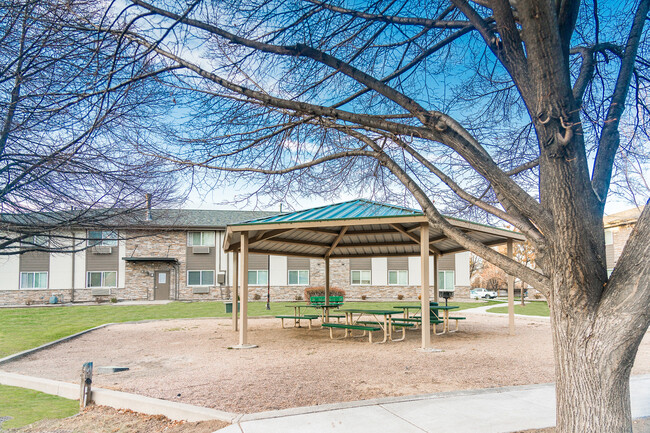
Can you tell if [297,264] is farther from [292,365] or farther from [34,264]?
[292,365]

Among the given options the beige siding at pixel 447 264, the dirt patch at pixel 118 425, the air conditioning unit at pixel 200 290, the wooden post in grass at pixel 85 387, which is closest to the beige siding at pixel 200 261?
the air conditioning unit at pixel 200 290

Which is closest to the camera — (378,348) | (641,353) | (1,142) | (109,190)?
(1,142)

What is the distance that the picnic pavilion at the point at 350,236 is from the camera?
11055 millimetres

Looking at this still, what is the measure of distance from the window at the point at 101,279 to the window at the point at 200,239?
609 cm

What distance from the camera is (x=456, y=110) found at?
21.2ft

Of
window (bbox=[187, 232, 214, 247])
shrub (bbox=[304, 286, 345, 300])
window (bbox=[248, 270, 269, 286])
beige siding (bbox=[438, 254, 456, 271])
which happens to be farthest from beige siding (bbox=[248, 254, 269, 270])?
beige siding (bbox=[438, 254, 456, 271])

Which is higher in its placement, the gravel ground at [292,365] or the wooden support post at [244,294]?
the wooden support post at [244,294]

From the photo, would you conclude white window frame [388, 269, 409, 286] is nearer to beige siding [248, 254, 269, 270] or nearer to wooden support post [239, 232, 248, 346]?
beige siding [248, 254, 269, 270]

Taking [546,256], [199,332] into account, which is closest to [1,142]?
[546,256]

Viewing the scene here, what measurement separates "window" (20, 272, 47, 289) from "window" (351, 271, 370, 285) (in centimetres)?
2324

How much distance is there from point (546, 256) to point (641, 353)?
27.6 feet

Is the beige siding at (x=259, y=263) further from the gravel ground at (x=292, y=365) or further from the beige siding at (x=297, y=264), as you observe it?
the gravel ground at (x=292, y=365)

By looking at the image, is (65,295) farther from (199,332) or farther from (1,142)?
(1,142)

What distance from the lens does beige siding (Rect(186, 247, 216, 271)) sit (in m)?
37.3
